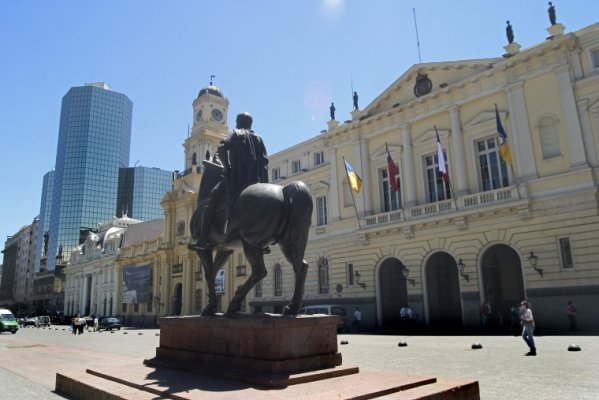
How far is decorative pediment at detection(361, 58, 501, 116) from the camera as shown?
26.3 metres

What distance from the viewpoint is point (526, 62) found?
23.9m

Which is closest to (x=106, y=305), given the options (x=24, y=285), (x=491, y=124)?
(x=491, y=124)

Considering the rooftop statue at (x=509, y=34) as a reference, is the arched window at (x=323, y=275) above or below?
below

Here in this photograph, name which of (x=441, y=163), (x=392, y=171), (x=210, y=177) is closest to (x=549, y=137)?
(x=441, y=163)

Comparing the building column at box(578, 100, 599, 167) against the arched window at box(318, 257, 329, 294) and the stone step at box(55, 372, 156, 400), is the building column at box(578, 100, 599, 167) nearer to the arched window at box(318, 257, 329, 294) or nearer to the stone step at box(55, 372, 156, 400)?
the arched window at box(318, 257, 329, 294)

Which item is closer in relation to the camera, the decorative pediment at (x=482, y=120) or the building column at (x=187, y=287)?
the decorative pediment at (x=482, y=120)

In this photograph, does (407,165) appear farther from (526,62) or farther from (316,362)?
(316,362)

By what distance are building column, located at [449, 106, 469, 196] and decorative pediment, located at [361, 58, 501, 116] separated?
1.95 metres

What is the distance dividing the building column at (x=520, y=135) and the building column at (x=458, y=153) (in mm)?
2681

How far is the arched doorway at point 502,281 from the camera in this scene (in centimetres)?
2478

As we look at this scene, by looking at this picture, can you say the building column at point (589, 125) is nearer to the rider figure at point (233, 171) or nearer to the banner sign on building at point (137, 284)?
the rider figure at point (233, 171)

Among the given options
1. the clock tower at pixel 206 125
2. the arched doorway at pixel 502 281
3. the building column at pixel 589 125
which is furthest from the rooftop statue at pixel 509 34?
the clock tower at pixel 206 125

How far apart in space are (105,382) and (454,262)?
75.8 feet

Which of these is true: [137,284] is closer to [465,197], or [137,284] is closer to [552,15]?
[465,197]
